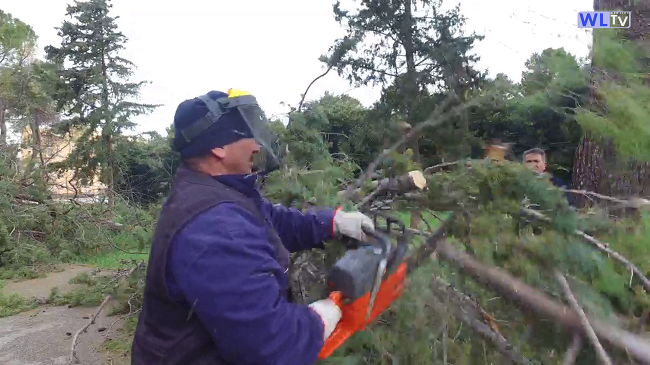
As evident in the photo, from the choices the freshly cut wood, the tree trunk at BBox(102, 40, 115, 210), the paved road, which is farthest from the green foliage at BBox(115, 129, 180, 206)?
the freshly cut wood

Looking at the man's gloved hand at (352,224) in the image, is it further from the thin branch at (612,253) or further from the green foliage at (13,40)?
the green foliage at (13,40)

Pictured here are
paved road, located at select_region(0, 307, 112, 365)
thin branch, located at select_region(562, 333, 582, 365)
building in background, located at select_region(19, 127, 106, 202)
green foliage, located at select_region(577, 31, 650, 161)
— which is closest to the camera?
thin branch, located at select_region(562, 333, 582, 365)

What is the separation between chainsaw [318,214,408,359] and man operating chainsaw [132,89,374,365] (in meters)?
0.07

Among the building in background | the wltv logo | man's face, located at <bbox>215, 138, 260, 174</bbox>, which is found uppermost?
the wltv logo

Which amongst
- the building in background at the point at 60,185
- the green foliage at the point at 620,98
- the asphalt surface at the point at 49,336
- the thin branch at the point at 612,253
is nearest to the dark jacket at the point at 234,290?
the thin branch at the point at 612,253

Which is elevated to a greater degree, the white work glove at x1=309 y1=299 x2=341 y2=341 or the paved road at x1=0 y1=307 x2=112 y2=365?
the white work glove at x1=309 y1=299 x2=341 y2=341

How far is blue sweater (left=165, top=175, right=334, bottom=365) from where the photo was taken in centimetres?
140

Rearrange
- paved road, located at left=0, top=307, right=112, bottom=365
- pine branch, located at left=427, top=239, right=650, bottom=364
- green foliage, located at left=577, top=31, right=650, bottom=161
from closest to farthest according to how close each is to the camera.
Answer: pine branch, located at left=427, top=239, right=650, bottom=364 → green foliage, located at left=577, top=31, right=650, bottom=161 → paved road, located at left=0, top=307, right=112, bottom=365

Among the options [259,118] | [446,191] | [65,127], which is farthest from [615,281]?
[65,127]

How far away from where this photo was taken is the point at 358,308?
1.71 meters

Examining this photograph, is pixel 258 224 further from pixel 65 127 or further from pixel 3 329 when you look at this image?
pixel 65 127

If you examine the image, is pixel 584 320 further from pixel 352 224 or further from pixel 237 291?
pixel 237 291

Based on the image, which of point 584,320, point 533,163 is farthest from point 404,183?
point 584,320

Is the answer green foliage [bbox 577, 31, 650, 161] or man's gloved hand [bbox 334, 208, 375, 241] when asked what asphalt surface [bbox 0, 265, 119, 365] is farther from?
green foliage [bbox 577, 31, 650, 161]
